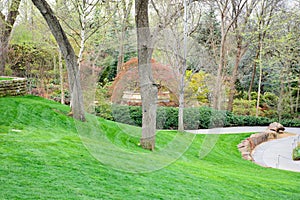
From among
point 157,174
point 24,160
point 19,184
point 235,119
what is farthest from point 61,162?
point 235,119

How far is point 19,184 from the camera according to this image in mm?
2961

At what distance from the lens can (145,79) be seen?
5859 millimetres

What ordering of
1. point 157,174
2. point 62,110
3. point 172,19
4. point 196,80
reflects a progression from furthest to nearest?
point 196,80 → point 172,19 → point 62,110 → point 157,174

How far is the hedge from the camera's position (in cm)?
511

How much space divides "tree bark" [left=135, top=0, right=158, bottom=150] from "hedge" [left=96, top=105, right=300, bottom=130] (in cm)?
22

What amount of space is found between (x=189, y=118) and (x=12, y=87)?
5187mm

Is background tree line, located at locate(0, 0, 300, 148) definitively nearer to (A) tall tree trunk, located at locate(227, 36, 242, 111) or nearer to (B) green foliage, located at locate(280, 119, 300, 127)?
(A) tall tree trunk, located at locate(227, 36, 242, 111)

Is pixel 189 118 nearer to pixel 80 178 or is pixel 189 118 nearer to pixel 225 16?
pixel 80 178

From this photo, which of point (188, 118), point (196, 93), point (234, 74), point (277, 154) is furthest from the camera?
point (234, 74)

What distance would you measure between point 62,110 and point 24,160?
4.45 meters

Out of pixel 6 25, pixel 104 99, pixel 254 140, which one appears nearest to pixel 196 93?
pixel 254 140

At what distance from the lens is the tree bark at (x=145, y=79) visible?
5.98 m

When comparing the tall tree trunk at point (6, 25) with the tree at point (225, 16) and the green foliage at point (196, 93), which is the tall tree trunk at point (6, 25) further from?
the tree at point (225, 16)

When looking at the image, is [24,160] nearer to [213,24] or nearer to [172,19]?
[172,19]
